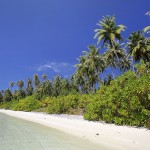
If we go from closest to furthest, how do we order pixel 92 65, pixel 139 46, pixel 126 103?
pixel 126 103 < pixel 139 46 < pixel 92 65

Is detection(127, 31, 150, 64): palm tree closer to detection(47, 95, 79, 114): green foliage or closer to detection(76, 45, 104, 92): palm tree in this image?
detection(76, 45, 104, 92): palm tree

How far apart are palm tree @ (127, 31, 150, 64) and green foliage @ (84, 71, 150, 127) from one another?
22.7 m

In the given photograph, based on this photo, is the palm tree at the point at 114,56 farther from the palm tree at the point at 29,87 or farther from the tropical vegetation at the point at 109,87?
the palm tree at the point at 29,87

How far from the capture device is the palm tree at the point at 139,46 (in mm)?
38250

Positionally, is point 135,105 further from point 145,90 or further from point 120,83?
point 120,83

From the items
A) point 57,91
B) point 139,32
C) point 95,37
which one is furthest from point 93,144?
point 57,91

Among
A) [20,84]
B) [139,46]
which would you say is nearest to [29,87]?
[20,84]

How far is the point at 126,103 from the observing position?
13938 mm

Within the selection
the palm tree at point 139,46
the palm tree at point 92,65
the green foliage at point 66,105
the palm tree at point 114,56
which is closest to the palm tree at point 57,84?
the palm tree at point 92,65

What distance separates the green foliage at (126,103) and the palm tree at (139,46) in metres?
22.7

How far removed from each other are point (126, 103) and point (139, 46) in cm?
2552

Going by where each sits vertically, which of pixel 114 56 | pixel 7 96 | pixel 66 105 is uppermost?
pixel 114 56

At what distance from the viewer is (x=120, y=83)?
52.3 feet

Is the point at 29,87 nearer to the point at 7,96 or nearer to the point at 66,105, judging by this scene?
the point at 7,96
